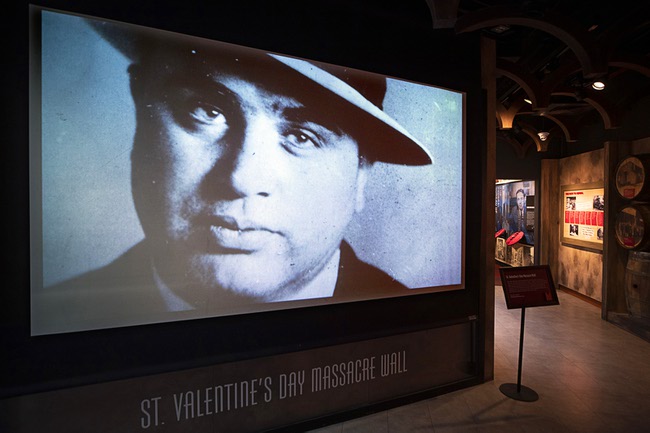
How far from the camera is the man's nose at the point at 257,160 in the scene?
221 cm

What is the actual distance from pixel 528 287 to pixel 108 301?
10.2 feet

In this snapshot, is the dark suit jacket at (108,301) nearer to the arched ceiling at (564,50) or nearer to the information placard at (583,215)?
the arched ceiling at (564,50)

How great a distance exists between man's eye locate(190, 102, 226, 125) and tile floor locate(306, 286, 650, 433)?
2.16 metres

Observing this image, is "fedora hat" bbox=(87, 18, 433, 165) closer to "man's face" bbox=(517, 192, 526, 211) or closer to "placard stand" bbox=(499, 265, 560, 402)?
"placard stand" bbox=(499, 265, 560, 402)

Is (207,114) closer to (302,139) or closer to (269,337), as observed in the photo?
(302,139)

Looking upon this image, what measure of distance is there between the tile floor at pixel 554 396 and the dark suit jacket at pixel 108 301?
1.44 metres

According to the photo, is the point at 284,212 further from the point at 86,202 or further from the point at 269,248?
the point at 86,202

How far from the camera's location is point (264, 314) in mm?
2328

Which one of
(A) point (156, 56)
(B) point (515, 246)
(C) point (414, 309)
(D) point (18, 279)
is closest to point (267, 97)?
(A) point (156, 56)

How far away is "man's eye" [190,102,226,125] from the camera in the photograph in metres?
2.11

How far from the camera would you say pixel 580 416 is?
2719 millimetres

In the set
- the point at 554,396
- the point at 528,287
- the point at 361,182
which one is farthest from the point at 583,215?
the point at 361,182

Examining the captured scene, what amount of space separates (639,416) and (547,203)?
5266 mm

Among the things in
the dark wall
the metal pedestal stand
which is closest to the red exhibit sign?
the metal pedestal stand
